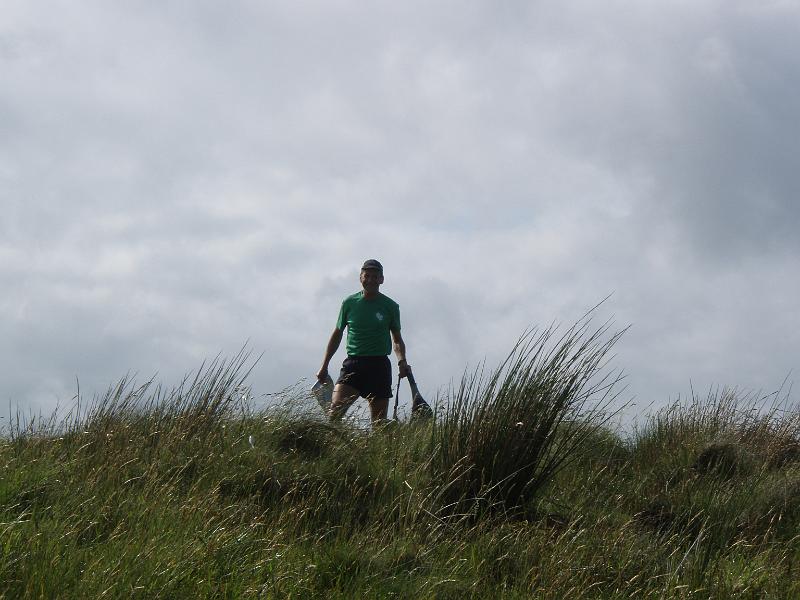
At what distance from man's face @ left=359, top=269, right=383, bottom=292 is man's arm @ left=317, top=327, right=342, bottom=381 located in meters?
0.59

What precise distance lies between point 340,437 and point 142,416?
1783 mm

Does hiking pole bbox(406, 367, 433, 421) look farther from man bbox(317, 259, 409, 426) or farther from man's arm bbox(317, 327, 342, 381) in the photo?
man's arm bbox(317, 327, 342, 381)

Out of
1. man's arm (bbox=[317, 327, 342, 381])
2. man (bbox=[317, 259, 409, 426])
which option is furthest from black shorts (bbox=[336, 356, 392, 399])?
man's arm (bbox=[317, 327, 342, 381])

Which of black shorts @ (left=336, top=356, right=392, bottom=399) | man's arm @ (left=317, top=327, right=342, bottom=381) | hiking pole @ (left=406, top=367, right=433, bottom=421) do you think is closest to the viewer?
hiking pole @ (left=406, top=367, right=433, bottom=421)

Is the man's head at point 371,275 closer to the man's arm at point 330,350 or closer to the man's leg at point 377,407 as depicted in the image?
the man's arm at point 330,350

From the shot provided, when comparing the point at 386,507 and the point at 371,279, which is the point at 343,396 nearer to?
the point at 371,279

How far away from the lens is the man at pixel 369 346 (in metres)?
9.01

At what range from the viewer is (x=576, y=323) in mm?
6629

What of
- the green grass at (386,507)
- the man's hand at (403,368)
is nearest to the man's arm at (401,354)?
the man's hand at (403,368)

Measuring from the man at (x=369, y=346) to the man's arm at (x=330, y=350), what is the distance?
223mm

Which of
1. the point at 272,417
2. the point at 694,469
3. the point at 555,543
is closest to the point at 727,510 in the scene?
the point at 694,469

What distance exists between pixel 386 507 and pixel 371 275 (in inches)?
132

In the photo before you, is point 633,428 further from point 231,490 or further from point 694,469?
point 231,490

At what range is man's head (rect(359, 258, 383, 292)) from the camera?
29.8 ft
